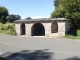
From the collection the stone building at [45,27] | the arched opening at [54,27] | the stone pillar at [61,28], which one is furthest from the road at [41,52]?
the arched opening at [54,27]

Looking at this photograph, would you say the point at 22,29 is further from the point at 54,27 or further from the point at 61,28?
the point at 61,28

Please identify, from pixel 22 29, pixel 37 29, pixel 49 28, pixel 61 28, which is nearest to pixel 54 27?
pixel 49 28

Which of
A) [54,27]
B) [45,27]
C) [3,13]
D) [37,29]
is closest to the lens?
[45,27]

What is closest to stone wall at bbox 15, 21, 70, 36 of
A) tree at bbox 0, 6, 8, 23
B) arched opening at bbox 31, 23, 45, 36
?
arched opening at bbox 31, 23, 45, 36

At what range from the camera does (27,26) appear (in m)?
30.5

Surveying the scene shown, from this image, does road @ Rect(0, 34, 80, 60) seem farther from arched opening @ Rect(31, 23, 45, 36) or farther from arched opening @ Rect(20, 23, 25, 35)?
arched opening @ Rect(20, 23, 25, 35)

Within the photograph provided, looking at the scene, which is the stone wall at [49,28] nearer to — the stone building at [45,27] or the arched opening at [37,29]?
the stone building at [45,27]

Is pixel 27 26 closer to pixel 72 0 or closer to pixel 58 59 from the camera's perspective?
pixel 72 0

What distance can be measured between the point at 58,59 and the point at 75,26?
21.9m

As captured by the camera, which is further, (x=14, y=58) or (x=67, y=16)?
(x=67, y=16)

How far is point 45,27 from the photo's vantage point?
28.9 m

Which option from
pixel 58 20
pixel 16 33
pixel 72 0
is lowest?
pixel 16 33

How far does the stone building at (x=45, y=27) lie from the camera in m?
27.5

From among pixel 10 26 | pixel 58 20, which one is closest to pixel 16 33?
pixel 10 26
